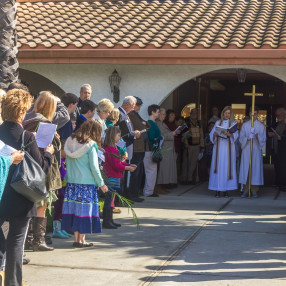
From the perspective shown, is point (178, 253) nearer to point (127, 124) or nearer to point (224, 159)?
point (127, 124)

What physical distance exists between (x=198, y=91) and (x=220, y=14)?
2619mm

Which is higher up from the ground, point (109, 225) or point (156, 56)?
point (156, 56)

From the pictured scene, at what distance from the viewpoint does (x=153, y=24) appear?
15.0 m

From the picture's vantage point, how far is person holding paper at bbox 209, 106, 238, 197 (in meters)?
12.8

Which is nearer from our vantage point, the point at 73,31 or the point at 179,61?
the point at 179,61

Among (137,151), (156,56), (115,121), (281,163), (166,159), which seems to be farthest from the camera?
(281,163)

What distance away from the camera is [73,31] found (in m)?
14.6

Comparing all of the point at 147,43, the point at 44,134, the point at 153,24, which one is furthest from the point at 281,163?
the point at 44,134

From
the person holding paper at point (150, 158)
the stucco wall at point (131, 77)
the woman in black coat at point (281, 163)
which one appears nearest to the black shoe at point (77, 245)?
the person holding paper at point (150, 158)

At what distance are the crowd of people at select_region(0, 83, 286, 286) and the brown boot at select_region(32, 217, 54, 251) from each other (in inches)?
0.4

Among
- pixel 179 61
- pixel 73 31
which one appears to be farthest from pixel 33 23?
pixel 179 61

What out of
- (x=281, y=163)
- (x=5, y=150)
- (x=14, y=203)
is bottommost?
(x=281, y=163)

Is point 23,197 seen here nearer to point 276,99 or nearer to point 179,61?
point 179,61

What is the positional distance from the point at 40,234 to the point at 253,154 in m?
7.00
